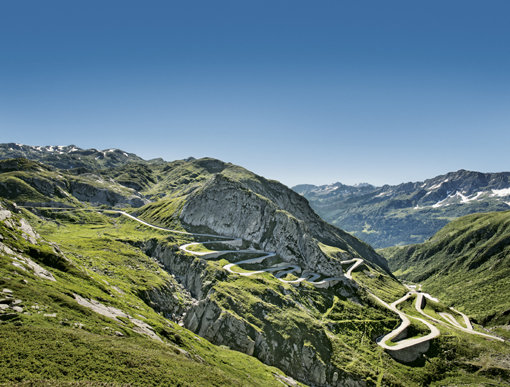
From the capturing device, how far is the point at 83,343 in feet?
115

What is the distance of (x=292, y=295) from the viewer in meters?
110

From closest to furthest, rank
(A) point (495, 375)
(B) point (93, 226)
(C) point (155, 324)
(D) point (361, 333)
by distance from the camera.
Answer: (C) point (155, 324) < (A) point (495, 375) < (D) point (361, 333) < (B) point (93, 226)

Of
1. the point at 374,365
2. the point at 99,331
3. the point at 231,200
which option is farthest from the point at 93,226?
the point at 374,365

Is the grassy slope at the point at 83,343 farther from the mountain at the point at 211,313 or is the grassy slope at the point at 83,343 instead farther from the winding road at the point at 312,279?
the winding road at the point at 312,279

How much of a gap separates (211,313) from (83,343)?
53812mm

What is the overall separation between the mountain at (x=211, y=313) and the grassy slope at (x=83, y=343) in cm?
20

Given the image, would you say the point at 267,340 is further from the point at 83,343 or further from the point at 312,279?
the point at 83,343

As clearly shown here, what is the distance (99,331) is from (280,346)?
2401 inches

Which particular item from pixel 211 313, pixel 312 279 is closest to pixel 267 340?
pixel 211 313

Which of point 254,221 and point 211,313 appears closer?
point 211,313

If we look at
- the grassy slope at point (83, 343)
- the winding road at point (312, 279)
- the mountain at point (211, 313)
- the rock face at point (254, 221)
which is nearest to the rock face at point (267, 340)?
the mountain at point (211, 313)

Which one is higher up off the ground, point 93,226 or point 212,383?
point 212,383

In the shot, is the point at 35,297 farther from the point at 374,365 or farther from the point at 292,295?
the point at 374,365

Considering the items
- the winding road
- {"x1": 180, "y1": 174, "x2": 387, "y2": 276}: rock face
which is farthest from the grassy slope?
{"x1": 180, "y1": 174, "x2": 387, "y2": 276}: rock face
